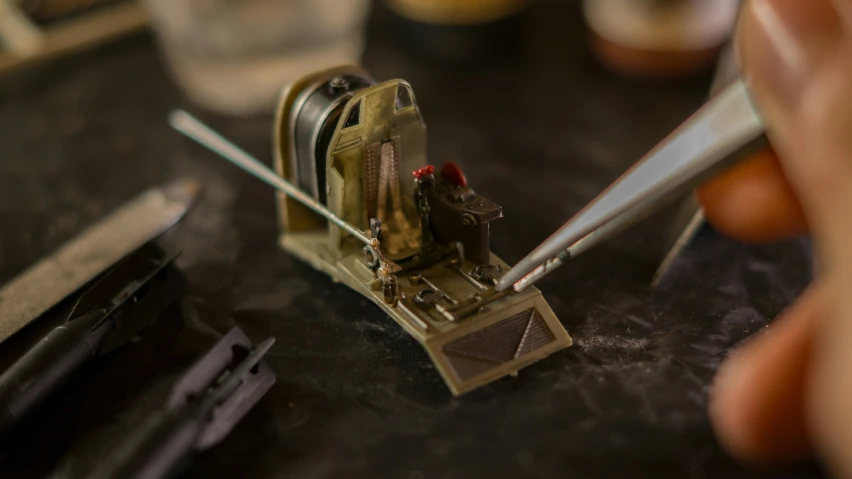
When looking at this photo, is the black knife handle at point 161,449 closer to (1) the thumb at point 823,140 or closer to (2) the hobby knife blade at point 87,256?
(2) the hobby knife blade at point 87,256

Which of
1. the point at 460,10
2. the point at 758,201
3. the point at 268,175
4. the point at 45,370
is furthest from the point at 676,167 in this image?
the point at 460,10

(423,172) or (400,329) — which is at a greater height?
(423,172)

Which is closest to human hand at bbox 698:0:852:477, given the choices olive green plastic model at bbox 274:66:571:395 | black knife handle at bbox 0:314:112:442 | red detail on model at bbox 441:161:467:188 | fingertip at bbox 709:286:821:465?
fingertip at bbox 709:286:821:465

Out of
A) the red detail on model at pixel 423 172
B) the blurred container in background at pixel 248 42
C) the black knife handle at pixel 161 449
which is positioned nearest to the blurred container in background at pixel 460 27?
the blurred container in background at pixel 248 42

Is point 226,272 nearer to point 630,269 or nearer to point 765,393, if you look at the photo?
point 630,269

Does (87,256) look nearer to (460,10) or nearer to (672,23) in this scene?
(460,10)

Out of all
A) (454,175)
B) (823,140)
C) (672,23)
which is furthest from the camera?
(672,23)
